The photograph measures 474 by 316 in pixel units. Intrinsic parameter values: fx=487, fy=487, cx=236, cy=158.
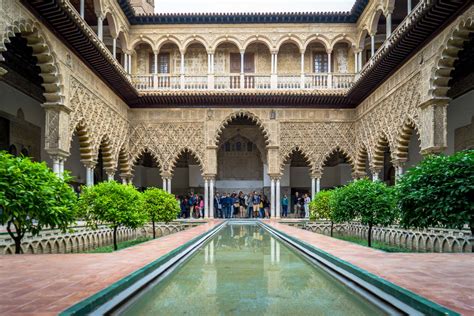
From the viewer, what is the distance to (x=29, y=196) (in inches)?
261

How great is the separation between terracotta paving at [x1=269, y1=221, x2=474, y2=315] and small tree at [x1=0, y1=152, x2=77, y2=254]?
390cm

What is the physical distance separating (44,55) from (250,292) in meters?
9.61

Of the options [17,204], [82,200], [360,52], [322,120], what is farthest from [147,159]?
[17,204]

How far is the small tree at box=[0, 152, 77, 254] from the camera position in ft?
21.4

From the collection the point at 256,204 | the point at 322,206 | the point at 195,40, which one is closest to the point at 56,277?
the point at 322,206

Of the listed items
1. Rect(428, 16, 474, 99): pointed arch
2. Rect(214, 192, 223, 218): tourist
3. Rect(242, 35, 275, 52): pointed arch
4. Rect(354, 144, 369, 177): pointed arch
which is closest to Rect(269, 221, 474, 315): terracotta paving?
Rect(428, 16, 474, 99): pointed arch

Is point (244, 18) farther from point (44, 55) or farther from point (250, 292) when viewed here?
point (250, 292)

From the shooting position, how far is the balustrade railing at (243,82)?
19594 millimetres

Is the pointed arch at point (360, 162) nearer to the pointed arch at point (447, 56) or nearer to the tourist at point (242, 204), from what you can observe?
the tourist at point (242, 204)

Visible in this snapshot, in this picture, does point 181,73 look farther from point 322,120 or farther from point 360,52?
point 360,52

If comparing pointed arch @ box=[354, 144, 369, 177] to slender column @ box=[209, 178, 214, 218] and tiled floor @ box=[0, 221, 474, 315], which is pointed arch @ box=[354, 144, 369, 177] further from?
tiled floor @ box=[0, 221, 474, 315]

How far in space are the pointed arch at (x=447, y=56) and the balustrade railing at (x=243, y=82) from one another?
7507 mm

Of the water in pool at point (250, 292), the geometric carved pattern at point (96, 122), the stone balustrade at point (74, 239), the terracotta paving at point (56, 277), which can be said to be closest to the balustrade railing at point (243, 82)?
the geometric carved pattern at point (96, 122)

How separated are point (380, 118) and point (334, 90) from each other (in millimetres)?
3023
